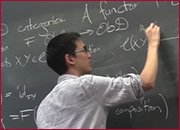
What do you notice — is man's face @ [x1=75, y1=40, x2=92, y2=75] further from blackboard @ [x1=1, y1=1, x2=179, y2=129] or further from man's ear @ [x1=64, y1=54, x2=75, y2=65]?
blackboard @ [x1=1, y1=1, x2=179, y2=129]

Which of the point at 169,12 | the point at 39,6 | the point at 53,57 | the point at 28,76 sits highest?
the point at 39,6

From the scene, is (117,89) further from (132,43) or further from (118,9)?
(118,9)

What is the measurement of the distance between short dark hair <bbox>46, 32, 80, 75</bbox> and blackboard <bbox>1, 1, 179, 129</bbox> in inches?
7.2

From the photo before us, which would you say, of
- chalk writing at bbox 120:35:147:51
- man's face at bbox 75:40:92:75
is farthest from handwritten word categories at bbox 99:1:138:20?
man's face at bbox 75:40:92:75

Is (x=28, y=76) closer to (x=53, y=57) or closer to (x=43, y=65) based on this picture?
(x=43, y=65)

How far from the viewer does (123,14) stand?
151cm

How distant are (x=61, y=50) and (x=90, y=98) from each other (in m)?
0.26

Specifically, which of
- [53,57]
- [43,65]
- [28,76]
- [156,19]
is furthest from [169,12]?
[28,76]

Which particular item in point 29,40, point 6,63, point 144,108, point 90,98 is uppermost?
point 29,40

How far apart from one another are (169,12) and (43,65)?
0.67 meters

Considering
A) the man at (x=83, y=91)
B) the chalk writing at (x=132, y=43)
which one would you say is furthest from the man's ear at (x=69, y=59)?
the chalk writing at (x=132, y=43)

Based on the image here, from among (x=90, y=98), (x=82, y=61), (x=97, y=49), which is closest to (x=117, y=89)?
(x=90, y=98)

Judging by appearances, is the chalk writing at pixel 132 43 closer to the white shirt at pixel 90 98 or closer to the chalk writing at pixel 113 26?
the chalk writing at pixel 113 26

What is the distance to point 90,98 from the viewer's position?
49.4 inches
